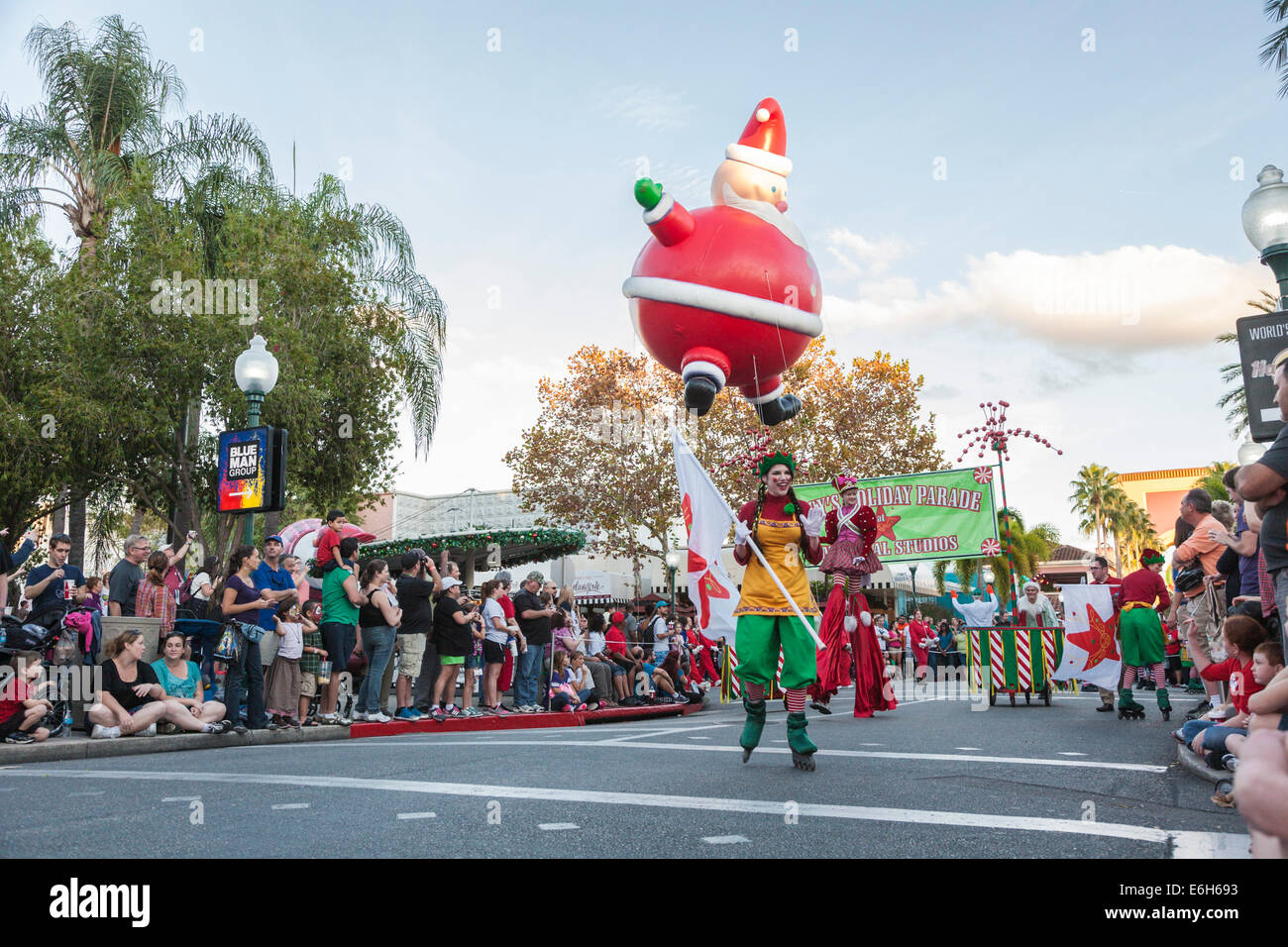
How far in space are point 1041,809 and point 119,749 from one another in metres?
7.27

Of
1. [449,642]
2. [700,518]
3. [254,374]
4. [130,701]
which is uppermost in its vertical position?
[254,374]

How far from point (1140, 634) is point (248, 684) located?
8.69m

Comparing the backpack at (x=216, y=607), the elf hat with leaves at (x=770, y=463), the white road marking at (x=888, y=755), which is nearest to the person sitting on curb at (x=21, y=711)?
the backpack at (x=216, y=607)

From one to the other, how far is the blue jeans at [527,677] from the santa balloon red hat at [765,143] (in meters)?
7.91

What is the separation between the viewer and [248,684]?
31.4 ft

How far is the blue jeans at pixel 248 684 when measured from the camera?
943 cm

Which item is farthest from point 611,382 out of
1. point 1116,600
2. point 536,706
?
point 1116,600

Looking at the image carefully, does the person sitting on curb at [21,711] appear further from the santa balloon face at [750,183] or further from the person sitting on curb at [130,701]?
the santa balloon face at [750,183]

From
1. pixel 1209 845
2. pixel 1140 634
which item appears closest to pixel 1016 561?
pixel 1140 634

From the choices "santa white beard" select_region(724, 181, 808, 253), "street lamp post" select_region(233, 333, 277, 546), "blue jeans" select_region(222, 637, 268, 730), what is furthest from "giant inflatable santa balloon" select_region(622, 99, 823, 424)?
"street lamp post" select_region(233, 333, 277, 546)

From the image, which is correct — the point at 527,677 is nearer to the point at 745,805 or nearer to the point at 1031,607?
the point at 1031,607
